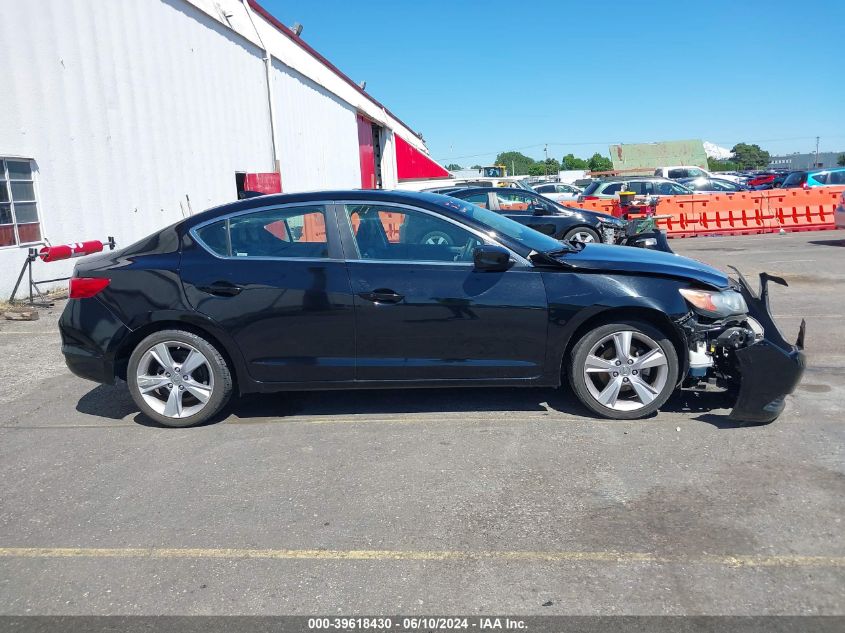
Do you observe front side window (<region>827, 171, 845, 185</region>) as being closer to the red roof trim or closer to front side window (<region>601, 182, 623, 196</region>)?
front side window (<region>601, 182, 623, 196</region>)

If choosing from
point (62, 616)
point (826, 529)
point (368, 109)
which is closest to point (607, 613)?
point (826, 529)

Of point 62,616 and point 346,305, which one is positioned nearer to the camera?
point 62,616

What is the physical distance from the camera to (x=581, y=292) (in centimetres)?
482

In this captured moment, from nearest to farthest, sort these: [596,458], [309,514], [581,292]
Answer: [309,514] → [596,458] → [581,292]

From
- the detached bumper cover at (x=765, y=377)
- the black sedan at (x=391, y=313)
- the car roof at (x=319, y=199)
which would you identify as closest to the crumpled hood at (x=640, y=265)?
the black sedan at (x=391, y=313)

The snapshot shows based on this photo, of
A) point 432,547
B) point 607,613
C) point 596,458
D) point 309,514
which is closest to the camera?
point 607,613

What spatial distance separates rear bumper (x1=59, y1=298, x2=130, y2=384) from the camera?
5.10 m

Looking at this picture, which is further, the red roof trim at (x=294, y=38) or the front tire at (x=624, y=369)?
the red roof trim at (x=294, y=38)

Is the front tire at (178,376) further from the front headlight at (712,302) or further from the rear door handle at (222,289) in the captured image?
the front headlight at (712,302)

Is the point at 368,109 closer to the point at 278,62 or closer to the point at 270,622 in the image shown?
the point at 278,62

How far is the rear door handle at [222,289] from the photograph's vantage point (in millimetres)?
4992

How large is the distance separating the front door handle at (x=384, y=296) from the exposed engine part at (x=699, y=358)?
205cm

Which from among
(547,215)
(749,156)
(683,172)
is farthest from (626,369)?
(749,156)

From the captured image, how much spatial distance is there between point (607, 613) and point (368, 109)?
34.1 metres
